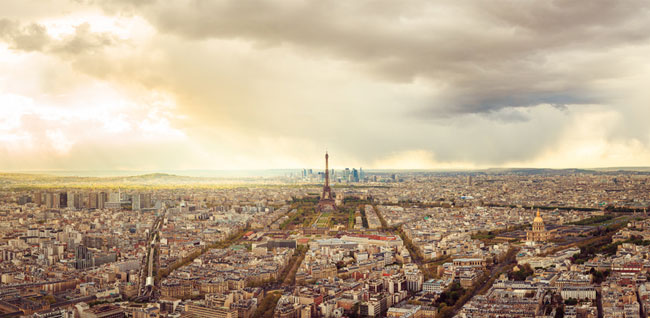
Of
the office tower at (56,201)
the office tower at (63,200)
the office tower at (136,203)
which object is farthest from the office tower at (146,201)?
the office tower at (56,201)

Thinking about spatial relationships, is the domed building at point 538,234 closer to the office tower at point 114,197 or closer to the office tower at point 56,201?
the office tower at point 56,201

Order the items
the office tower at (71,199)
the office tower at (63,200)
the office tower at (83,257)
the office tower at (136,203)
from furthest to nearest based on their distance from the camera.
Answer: the office tower at (136,203), the office tower at (71,199), the office tower at (63,200), the office tower at (83,257)

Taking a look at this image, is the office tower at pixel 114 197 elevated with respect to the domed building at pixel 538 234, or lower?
elevated

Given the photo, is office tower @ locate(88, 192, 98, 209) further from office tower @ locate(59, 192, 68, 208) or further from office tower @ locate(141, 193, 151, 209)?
office tower @ locate(141, 193, 151, 209)

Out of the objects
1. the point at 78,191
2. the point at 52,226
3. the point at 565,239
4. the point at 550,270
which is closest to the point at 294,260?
the point at 550,270

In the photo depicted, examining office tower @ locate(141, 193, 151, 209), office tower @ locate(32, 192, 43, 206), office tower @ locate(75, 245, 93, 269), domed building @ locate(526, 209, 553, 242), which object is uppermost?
office tower @ locate(32, 192, 43, 206)

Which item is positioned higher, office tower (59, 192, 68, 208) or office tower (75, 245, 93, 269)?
office tower (59, 192, 68, 208)

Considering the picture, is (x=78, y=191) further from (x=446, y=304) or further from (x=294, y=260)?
(x=446, y=304)

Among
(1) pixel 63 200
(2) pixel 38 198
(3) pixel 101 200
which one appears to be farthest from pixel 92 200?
(2) pixel 38 198

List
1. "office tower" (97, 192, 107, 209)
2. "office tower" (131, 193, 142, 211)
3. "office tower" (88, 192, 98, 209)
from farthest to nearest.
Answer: "office tower" (131, 193, 142, 211) < "office tower" (97, 192, 107, 209) < "office tower" (88, 192, 98, 209)

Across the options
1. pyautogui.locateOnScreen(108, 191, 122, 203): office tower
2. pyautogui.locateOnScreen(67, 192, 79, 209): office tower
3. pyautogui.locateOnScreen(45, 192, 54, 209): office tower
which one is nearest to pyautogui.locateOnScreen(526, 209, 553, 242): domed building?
pyautogui.locateOnScreen(45, 192, 54, 209): office tower

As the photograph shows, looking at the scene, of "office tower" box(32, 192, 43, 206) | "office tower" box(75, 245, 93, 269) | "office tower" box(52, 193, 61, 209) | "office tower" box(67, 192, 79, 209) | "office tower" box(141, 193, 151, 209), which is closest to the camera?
"office tower" box(75, 245, 93, 269)

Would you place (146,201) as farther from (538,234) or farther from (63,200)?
(538,234)

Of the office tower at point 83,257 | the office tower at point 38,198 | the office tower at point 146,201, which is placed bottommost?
the office tower at point 83,257
